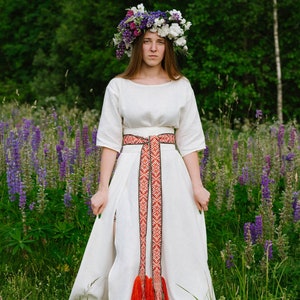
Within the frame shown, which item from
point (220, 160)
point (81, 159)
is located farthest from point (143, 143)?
point (220, 160)

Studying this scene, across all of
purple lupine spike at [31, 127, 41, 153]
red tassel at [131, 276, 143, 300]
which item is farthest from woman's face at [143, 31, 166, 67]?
purple lupine spike at [31, 127, 41, 153]

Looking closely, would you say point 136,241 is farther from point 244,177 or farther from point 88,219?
point 244,177

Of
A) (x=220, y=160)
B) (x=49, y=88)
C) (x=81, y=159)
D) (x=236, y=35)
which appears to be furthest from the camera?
(x=49, y=88)

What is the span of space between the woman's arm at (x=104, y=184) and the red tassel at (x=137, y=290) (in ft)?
1.36

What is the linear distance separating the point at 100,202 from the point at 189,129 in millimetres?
641

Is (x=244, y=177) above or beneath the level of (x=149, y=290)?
above

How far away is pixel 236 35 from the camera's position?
1764 centimetres

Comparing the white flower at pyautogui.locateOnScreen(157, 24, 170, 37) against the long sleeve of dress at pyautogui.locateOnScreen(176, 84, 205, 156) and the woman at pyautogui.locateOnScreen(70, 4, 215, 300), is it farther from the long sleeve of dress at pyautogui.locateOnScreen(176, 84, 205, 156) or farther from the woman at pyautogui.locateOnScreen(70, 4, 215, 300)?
the long sleeve of dress at pyautogui.locateOnScreen(176, 84, 205, 156)

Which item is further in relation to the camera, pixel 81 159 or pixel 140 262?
pixel 81 159

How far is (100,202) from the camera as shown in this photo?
3.38 meters

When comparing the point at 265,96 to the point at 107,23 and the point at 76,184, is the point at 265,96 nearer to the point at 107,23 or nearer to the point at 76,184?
the point at 107,23

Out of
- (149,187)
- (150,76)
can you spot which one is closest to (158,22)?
(150,76)

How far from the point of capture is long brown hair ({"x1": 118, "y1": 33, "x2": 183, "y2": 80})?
11.7 ft

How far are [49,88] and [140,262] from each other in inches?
757
